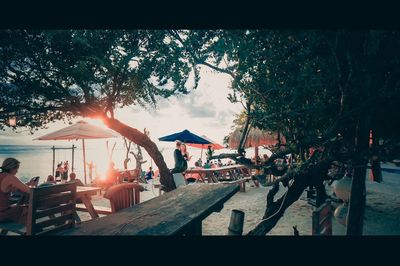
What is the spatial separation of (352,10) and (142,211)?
2707 millimetres

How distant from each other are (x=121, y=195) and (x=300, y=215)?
5347 mm

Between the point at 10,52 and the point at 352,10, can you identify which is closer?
the point at 352,10

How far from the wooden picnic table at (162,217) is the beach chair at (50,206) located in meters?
0.63

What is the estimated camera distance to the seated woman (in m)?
4.04

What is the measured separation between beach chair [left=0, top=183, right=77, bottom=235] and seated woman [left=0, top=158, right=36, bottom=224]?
1.14 metres

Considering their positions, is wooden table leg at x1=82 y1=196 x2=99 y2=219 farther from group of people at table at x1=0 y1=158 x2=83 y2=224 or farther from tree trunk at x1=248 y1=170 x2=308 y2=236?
tree trunk at x1=248 y1=170 x2=308 y2=236

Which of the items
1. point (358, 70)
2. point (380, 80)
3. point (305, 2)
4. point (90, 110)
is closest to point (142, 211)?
point (305, 2)

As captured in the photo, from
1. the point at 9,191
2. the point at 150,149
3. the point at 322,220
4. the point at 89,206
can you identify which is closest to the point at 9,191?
the point at 9,191

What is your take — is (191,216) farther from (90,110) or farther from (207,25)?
(90,110)

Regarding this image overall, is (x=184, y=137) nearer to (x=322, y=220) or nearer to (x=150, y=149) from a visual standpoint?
(x=150, y=149)

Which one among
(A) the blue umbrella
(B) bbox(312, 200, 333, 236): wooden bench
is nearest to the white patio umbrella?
(A) the blue umbrella

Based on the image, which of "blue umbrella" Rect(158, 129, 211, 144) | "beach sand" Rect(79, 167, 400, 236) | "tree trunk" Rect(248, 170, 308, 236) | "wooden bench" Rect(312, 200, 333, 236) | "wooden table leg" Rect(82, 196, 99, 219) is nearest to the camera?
"wooden bench" Rect(312, 200, 333, 236)

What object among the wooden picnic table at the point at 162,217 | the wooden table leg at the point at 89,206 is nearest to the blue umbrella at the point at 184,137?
the wooden table leg at the point at 89,206

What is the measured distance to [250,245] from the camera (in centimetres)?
145
